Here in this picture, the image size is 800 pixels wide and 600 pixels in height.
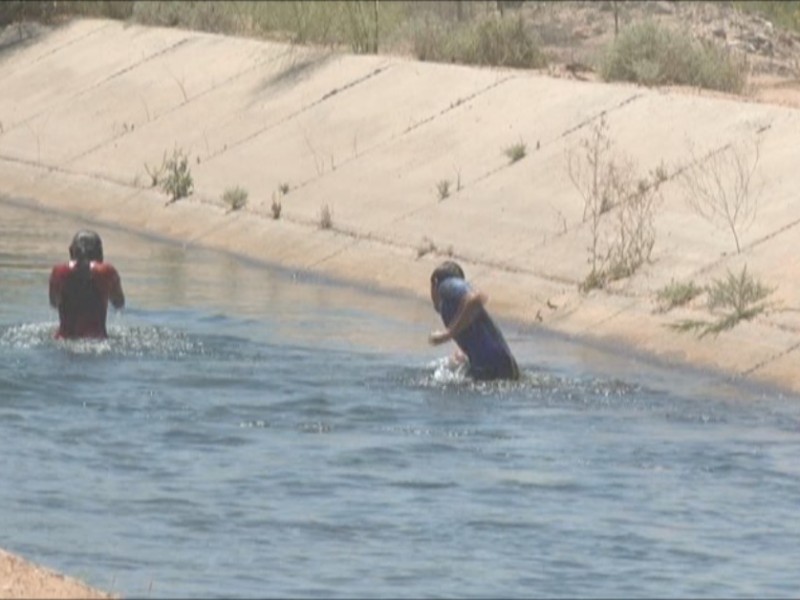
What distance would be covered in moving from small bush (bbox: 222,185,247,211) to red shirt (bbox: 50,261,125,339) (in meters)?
7.32

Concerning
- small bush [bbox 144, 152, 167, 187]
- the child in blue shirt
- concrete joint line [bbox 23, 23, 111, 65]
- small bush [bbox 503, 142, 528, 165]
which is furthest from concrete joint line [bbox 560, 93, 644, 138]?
concrete joint line [bbox 23, 23, 111, 65]

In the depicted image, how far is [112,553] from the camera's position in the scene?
1497cm

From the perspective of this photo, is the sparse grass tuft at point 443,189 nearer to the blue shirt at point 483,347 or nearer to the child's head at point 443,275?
the child's head at point 443,275

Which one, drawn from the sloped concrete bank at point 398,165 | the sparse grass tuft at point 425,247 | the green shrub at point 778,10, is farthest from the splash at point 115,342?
the green shrub at point 778,10

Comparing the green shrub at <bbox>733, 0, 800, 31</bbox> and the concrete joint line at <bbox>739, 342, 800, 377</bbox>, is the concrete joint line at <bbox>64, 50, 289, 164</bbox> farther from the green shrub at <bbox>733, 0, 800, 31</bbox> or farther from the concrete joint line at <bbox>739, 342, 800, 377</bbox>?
the concrete joint line at <bbox>739, 342, 800, 377</bbox>

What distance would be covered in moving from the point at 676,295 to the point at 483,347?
2850 millimetres

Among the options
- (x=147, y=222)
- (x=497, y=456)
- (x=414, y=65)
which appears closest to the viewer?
(x=497, y=456)

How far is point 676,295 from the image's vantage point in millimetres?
23094

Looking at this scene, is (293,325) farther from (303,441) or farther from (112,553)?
(112,553)

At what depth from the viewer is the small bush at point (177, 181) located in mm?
30453

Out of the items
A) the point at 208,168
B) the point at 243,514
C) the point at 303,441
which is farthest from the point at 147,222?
the point at 243,514

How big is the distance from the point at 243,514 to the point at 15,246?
Result: 12424 mm

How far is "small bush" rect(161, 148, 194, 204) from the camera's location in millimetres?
30453

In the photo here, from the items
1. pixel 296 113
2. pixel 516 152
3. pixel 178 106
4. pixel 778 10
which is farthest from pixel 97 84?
pixel 778 10
